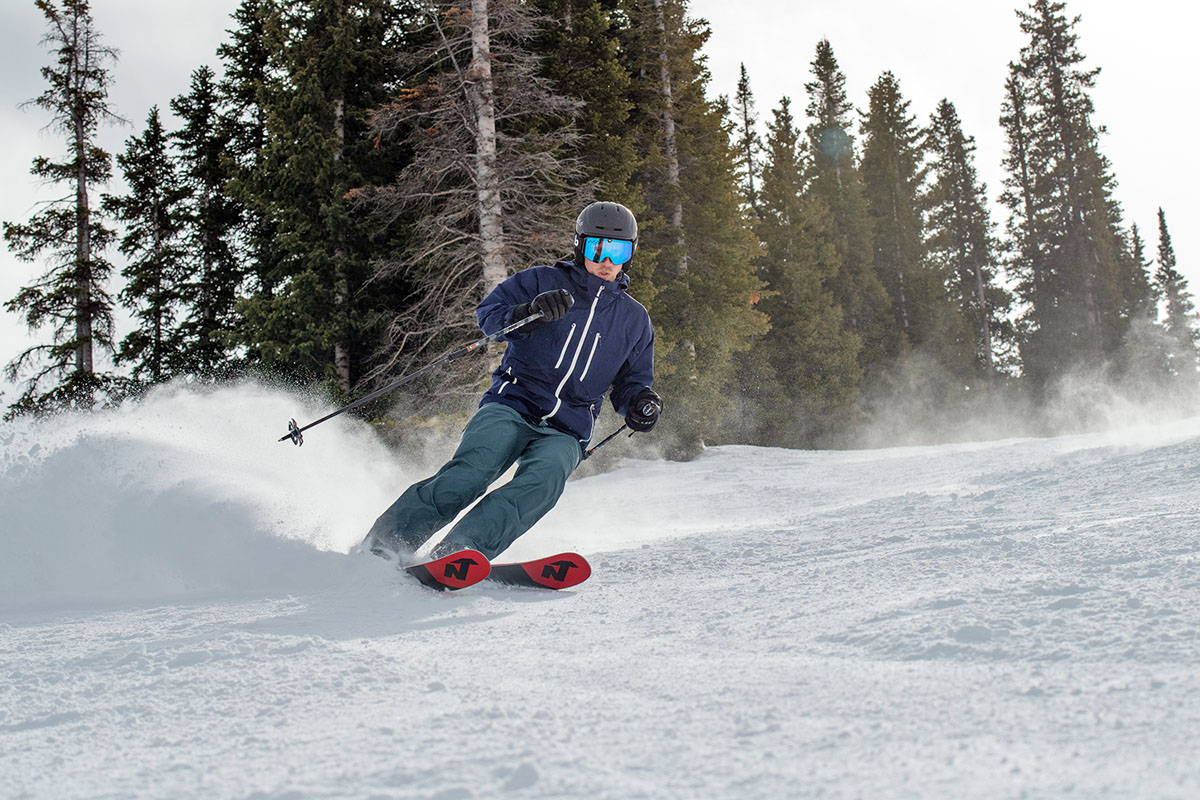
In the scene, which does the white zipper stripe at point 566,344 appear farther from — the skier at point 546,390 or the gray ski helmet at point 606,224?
the gray ski helmet at point 606,224

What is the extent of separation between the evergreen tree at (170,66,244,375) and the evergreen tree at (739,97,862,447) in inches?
650

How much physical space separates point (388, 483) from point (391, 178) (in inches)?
330

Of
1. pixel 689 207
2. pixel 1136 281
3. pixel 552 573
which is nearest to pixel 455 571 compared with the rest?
pixel 552 573

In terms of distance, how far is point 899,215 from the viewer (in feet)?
127

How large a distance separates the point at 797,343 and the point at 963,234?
18205 mm

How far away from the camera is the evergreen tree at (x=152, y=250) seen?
1869 centimetres

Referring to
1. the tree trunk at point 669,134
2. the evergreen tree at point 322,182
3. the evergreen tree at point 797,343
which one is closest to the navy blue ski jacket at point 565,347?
the evergreen tree at point 322,182

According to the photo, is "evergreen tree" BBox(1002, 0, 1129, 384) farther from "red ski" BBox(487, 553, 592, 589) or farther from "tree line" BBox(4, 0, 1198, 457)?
"red ski" BBox(487, 553, 592, 589)

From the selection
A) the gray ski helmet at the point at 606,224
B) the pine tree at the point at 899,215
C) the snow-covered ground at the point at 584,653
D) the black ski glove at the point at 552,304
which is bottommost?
the snow-covered ground at the point at 584,653

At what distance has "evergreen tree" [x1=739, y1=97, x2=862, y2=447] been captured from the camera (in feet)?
92.3

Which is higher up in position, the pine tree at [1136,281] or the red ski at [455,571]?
the pine tree at [1136,281]

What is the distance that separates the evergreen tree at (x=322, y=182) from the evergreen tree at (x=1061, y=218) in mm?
33293

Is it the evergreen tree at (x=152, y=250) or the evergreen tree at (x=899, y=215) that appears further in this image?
the evergreen tree at (x=899, y=215)

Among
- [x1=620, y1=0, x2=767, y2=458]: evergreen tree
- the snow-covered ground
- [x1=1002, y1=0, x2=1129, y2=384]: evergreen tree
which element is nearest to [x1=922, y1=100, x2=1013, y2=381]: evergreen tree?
[x1=1002, y1=0, x2=1129, y2=384]: evergreen tree
